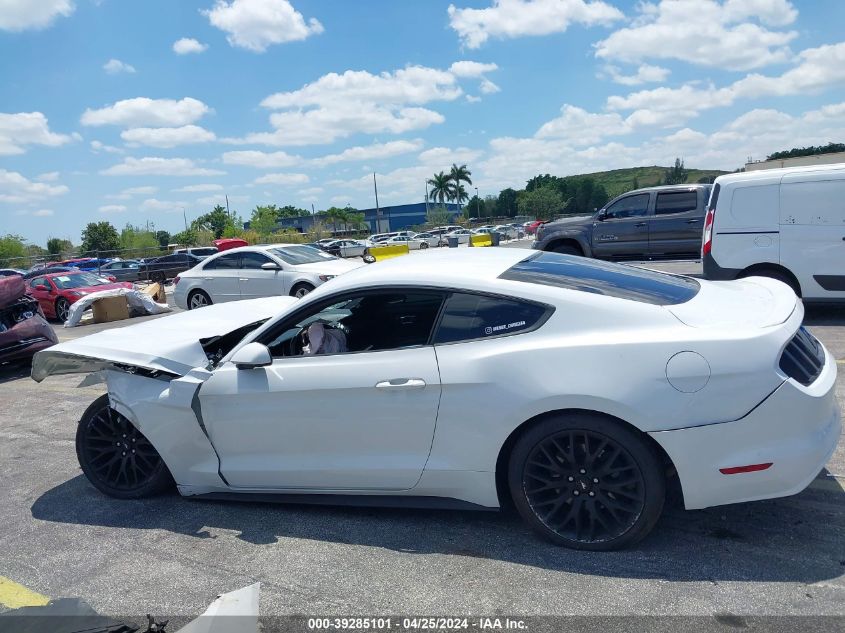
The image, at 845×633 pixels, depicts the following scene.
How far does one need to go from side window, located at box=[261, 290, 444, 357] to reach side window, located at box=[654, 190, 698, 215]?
11.3 metres

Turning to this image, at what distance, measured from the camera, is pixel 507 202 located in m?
107

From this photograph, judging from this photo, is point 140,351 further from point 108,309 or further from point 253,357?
point 108,309

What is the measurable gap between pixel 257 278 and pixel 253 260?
0.47 metres

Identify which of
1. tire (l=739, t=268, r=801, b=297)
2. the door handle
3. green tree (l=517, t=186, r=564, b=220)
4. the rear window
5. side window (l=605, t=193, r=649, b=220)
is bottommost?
tire (l=739, t=268, r=801, b=297)

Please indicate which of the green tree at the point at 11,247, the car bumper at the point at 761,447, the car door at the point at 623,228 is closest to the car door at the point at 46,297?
the car door at the point at 623,228

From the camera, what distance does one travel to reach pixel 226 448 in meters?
3.73

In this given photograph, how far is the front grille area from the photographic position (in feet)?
9.66

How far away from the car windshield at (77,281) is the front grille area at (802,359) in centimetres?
1780

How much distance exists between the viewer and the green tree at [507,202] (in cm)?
10514

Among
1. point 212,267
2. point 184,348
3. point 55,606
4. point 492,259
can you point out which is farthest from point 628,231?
point 55,606

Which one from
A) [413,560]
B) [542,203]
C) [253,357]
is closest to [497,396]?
[413,560]

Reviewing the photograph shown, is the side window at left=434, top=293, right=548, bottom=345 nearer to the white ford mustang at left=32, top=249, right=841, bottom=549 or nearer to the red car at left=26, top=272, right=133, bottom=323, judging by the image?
the white ford mustang at left=32, top=249, right=841, bottom=549

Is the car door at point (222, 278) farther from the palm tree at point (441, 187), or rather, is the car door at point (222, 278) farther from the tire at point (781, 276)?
the palm tree at point (441, 187)

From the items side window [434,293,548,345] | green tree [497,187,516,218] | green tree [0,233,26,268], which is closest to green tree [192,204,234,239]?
green tree [0,233,26,268]
